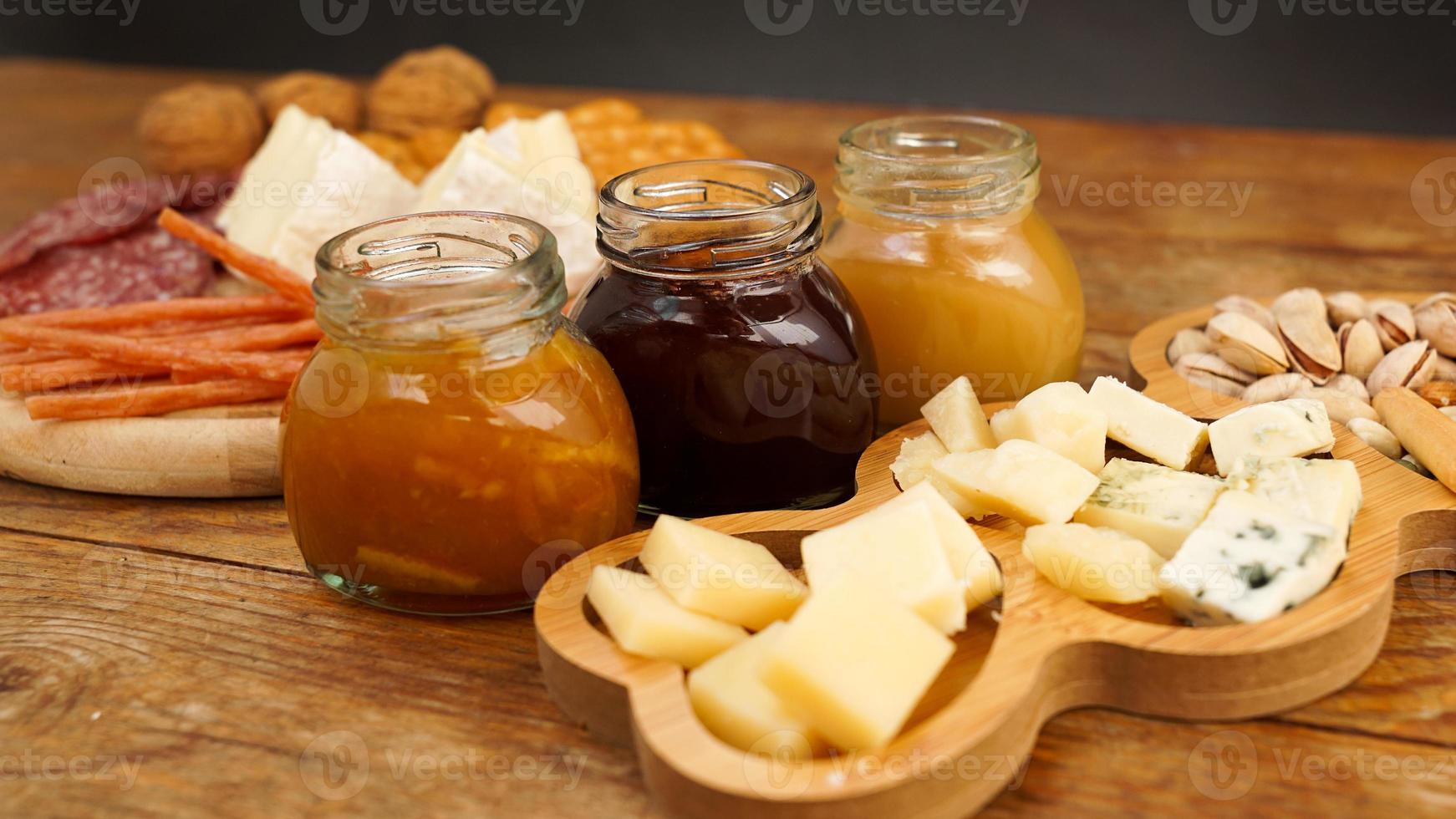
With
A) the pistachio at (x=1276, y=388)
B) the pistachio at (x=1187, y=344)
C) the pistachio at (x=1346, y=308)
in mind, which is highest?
the pistachio at (x=1346, y=308)

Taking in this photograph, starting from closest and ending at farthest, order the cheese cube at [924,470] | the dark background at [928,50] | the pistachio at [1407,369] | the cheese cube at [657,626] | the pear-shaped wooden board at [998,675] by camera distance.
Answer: the pear-shaped wooden board at [998,675] → the cheese cube at [657,626] → the cheese cube at [924,470] → the pistachio at [1407,369] → the dark background at [928,50]

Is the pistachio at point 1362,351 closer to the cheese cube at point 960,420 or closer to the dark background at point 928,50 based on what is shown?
the cheese cube at point 960,420

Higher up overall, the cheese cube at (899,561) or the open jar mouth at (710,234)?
the open jar mouth at (710,234)

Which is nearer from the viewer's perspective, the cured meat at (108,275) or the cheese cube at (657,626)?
the cheese cube at (657,626)

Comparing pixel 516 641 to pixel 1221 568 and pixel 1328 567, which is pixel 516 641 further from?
pixel 1328 567

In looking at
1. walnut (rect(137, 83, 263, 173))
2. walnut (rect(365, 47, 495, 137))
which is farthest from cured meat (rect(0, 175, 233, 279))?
walnut (rect(365, 47, 495, 137))

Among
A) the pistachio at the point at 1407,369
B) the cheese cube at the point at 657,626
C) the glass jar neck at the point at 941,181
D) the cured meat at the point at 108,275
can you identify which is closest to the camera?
the cheese cube at the point at 657,626

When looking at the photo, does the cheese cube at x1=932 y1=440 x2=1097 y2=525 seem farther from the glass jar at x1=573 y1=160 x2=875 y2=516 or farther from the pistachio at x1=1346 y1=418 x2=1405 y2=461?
the pistachio at x1=1346 y1=418 x2=1405 y2=461

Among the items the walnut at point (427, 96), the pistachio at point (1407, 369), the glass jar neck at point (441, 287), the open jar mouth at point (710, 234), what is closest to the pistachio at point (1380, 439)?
the pistachio at point (1407, 369)
